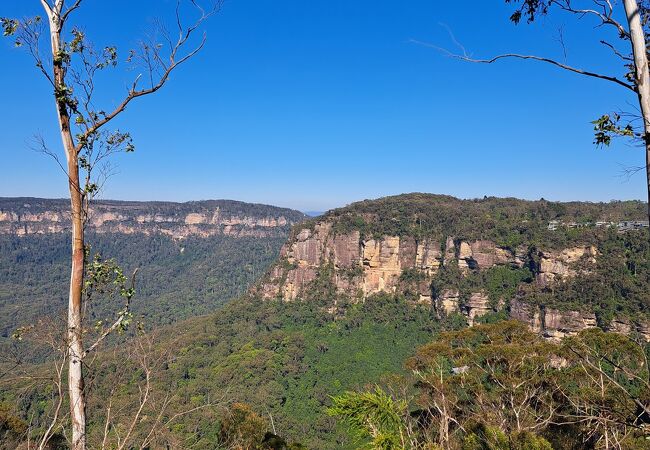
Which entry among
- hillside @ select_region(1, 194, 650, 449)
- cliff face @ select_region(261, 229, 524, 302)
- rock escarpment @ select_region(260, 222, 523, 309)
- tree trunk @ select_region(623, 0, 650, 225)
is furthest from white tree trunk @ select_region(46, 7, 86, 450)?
cliff face @ select_region(261, 229, 524, 302)

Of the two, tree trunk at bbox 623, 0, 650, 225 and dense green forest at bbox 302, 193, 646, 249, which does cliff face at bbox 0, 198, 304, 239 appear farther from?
tree trunk at bbox 623, 0, 650, 225

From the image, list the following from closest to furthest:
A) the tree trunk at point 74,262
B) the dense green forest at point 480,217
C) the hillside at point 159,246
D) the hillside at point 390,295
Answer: the tree trunk at point 74,262
the hillside at point 390,295
the dense green forest at point 480,217
the hillside at point 159,246

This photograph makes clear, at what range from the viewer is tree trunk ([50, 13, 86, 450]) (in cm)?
434

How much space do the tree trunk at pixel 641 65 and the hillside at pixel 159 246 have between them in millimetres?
118116

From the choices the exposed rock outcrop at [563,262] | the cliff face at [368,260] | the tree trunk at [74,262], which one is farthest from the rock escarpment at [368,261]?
the tree trunk at [74,262]

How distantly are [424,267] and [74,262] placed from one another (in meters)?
57.4

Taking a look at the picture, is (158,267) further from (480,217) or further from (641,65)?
(641,65)

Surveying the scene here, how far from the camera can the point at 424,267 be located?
195 ft

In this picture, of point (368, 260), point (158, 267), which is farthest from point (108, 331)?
point (158, 267)

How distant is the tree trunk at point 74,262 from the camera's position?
4336 mm

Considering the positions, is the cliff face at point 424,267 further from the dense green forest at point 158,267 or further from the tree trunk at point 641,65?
the dense green forest at point 158,267

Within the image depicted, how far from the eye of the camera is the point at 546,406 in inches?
606

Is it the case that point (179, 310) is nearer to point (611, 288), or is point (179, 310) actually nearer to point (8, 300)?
point (8, 300)

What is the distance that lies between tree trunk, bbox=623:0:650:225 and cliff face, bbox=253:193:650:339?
40.1m
